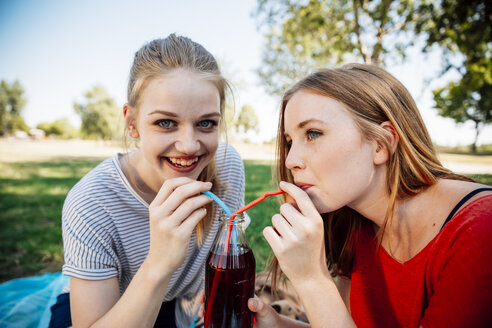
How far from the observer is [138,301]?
149 centimetres

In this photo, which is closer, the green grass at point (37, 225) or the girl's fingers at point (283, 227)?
the girl's fingers at point (283, 227)

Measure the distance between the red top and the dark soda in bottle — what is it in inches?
33.8

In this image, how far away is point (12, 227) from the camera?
5.42 metres

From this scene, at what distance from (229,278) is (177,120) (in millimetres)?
1000

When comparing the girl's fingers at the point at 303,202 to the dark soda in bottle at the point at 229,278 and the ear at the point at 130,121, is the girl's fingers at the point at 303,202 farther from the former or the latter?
the ear at the point at 130,121

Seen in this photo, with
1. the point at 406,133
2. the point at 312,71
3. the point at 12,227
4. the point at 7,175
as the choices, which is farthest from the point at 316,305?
the point at 7,175

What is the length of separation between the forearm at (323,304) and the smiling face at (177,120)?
104 cm

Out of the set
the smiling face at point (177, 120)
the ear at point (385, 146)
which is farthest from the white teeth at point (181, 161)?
the ear at point (385, 146)

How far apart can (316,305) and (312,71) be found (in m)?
1.41

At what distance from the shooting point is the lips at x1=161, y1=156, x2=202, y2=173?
1927 mm

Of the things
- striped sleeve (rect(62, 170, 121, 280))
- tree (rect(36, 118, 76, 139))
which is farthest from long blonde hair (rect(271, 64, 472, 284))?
tree (rect(36, 118, 76, 139))

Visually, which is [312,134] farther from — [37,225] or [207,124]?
[37,225]

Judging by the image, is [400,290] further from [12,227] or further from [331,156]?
[12,227]

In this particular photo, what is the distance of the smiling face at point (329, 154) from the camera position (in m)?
1.55
